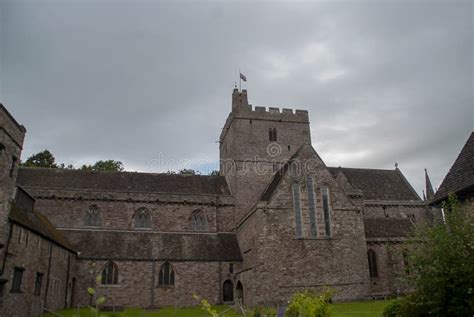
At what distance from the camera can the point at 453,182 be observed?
63.9 feet

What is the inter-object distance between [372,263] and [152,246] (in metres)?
18.5

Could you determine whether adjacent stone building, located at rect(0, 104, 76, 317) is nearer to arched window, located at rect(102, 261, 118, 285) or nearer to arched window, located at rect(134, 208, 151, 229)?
arched window, located at rect(102, 261, 118, 285)

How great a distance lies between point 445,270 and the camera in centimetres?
1217

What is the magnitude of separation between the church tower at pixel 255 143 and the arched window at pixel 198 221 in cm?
348

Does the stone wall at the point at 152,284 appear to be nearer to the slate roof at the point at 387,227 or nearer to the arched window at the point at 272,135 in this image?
the slate roof at the point at 387,227

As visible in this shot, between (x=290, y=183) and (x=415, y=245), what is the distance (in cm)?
1644

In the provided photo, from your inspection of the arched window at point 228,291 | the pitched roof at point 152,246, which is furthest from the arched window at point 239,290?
the pitched roof at point 152,246

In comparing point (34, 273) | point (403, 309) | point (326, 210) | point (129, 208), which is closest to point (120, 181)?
point (129, 208)

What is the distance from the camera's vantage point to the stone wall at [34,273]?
18.1 metres

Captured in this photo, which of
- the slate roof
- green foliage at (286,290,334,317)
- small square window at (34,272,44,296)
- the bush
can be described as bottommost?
the bush

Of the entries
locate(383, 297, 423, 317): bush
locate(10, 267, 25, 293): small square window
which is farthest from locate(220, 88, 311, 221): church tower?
locate(383, 297, 423, 317): bush

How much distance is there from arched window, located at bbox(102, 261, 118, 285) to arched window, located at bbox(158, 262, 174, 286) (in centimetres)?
345

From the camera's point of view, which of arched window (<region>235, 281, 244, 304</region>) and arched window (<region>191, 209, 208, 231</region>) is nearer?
arched window (<region>235, 281, 244, 304</region>)

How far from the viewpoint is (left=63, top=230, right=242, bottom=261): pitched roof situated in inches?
1244
